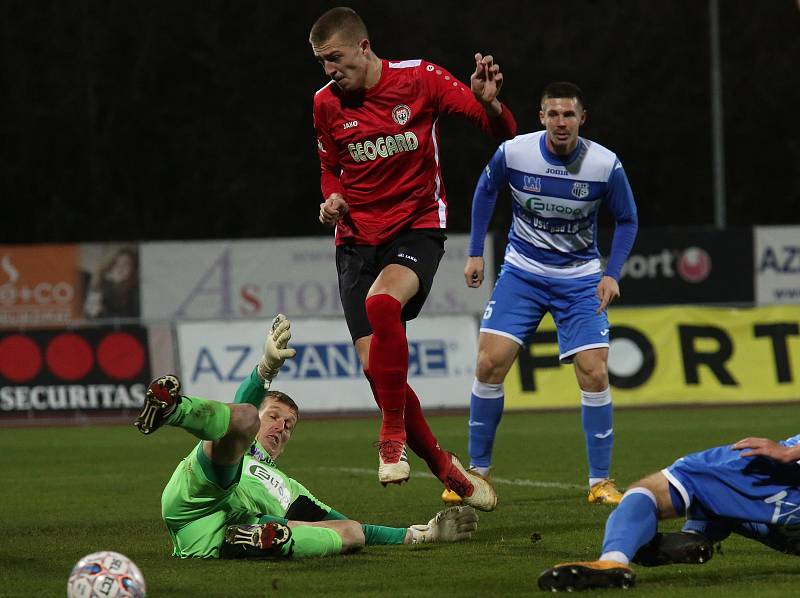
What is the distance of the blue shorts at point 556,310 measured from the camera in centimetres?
961

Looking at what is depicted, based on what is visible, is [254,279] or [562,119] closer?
[562,119]

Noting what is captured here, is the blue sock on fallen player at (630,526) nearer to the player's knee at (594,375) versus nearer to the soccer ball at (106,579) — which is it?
the soccer ball at (106,579)

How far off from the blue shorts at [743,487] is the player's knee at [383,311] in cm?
201

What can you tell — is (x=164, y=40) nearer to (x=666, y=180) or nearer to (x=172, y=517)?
(x=666, y=180)

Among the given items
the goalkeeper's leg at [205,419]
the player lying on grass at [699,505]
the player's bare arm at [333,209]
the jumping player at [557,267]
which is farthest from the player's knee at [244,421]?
the jumping player at [557,267]

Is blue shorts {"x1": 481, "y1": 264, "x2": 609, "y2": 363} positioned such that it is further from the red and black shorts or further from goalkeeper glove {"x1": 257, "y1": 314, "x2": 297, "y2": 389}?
goalkeeper glove {"x1": 257, "y1": 314, "x2": 297, "y2": 389}

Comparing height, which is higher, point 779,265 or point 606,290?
point 779,265

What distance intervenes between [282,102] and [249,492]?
30037 millimetres

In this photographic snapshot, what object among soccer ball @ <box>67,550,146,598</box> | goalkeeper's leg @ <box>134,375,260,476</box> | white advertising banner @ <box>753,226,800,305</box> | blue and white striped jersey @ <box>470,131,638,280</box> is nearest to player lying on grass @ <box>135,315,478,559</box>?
goalkeeper's leg @ <box>134,375,260,476</box>

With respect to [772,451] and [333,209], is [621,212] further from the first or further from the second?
[772,451]

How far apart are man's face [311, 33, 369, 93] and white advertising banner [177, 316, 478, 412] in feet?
32.9

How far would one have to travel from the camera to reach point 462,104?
307 inches

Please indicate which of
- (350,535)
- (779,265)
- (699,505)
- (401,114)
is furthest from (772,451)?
(779,265)

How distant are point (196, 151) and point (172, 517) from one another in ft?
98.9
